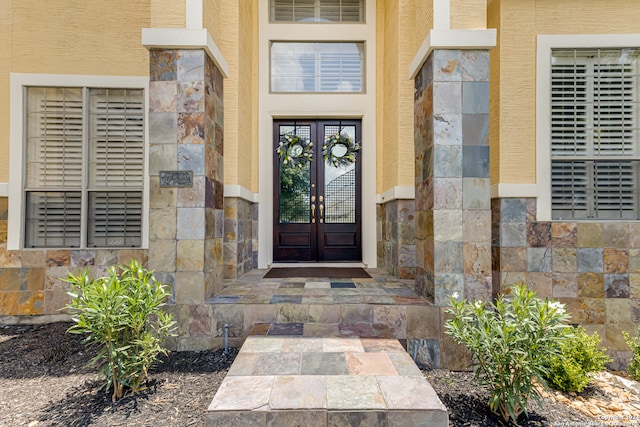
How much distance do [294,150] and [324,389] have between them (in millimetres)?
3611

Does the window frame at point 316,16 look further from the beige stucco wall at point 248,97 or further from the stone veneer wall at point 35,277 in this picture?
the stone veneer wall at point 35,277

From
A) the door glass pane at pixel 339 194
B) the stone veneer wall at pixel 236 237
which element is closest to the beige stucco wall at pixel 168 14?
the stone veneer wall at pixel 236 237

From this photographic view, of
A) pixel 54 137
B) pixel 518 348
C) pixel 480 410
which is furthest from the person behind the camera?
pixel 54 137

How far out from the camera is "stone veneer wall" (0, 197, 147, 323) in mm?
3576

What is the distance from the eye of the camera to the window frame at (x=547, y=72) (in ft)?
A: 11.3

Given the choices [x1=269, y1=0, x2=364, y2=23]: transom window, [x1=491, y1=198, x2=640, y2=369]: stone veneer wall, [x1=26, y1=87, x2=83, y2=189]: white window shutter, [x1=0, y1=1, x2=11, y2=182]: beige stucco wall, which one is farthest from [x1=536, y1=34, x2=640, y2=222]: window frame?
[x1=0, y1=1, x2=11, y2=182]: beige stucco wall

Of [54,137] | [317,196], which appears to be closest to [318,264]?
[317,196]

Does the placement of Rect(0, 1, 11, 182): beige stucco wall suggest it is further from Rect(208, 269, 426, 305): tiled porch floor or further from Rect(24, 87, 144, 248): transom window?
Rect(208, 269, 426, 305): tiled porch floor

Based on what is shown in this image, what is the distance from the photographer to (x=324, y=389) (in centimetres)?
184

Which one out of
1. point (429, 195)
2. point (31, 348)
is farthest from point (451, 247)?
point (31, 348)

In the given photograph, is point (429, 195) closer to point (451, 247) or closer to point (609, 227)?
point (451, 247)

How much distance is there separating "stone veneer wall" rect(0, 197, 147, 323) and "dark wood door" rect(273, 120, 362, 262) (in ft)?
7.45

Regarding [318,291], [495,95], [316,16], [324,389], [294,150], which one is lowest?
[324,389]

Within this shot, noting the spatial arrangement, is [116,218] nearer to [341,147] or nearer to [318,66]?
[341,147]
